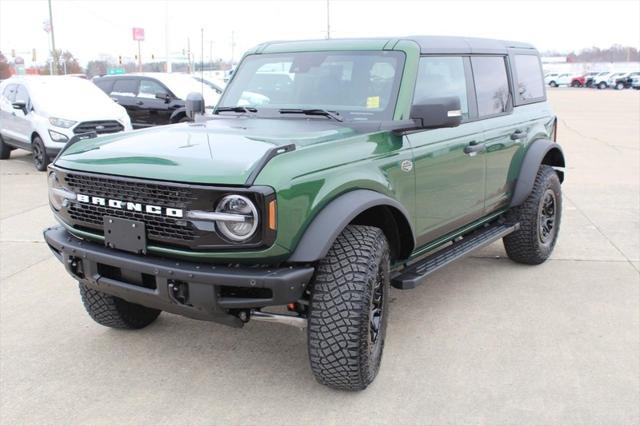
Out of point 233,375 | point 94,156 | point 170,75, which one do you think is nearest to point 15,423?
point 233,375

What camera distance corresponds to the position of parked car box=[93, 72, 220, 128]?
13.5 metres

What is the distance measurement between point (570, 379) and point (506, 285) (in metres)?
1.65

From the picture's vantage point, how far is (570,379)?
11.6ft

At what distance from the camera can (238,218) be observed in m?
2.86

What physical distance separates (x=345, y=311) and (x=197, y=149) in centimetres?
111

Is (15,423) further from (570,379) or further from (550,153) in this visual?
(550,153)

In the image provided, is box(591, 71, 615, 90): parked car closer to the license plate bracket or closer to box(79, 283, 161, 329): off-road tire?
box(79, 283, 161, 329): off-road tire

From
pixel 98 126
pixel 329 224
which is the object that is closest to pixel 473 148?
pixel 329 224

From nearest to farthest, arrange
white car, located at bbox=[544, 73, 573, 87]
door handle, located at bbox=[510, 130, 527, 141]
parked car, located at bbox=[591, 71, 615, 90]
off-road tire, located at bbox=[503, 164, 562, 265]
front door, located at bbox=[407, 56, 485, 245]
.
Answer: front door, located at bbox=[407, 56, 485, 245] < door handle, located at bbox=[510, 130, 527, 141] < off-road tire, located at bbox=[503, 164, 562, 265] < parked car, located at bbox=[591, 71, 615, 90] < white car, located at bbox=[544, 73, 573, 87]

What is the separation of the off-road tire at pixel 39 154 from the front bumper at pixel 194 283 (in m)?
8.70

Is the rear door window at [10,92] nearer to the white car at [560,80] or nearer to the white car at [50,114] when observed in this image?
the white car at [50,114]

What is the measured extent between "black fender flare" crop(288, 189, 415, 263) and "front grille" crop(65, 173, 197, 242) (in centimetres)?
53

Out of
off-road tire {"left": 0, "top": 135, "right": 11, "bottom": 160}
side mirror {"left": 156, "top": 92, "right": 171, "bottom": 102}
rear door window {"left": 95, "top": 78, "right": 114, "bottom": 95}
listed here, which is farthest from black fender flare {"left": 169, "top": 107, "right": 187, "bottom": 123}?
off-road tire {"left": 0, "top": 135, "right": 11, "bottom": 160}

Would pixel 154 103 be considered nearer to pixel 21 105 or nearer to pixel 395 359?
pixel 21 105
